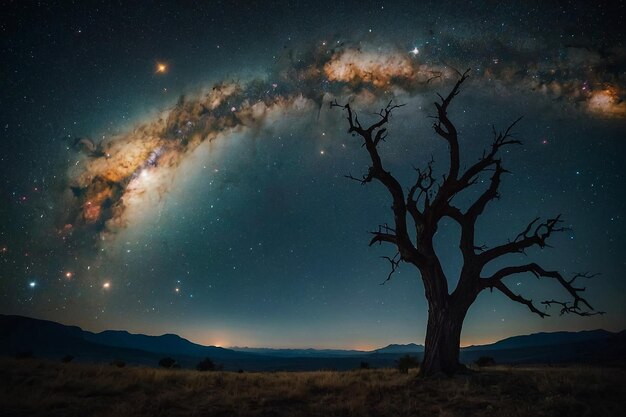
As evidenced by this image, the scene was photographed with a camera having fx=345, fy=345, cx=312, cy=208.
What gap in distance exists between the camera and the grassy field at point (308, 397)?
25.6 feet

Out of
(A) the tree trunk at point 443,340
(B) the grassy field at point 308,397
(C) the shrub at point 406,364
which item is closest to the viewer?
(B) the grassy field at point 308,397

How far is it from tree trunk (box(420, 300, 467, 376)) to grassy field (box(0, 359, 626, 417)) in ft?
2.14

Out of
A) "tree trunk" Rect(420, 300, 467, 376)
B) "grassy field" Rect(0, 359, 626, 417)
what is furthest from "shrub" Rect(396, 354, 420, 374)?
"grassy field" Rect(0, 359, 626, 417)

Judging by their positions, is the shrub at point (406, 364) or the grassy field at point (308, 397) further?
the shrub at point (406, 364)

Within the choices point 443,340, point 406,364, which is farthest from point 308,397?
point 406,364

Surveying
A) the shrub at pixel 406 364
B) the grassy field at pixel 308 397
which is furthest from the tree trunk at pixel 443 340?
the shrub at pixel 406 364

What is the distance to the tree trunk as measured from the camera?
12.0 meters

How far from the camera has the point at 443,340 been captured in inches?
478

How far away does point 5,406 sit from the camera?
7613 mm

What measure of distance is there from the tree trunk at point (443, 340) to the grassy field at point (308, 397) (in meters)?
0.65

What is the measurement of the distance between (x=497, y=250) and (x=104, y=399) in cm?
1378

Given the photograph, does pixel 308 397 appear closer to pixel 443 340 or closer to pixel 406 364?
pixel 443 340

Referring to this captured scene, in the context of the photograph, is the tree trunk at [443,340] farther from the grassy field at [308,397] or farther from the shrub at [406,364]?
the shrub at [406,364]

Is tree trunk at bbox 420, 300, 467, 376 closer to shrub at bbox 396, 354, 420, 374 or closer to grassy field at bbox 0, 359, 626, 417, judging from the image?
grassy field at bbox 0, 359, 626, 417
